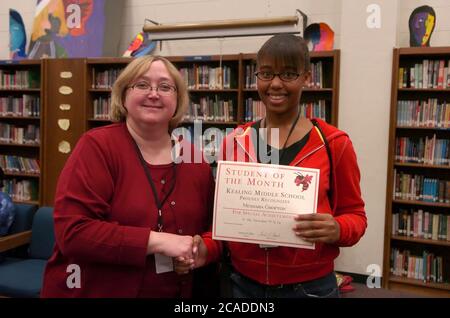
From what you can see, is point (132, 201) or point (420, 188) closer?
point (132, 201)

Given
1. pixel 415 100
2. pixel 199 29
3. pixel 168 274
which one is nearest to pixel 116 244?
pixel 168 274

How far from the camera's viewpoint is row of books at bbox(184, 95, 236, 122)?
4680 millimetres

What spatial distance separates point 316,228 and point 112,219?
675 millimetres

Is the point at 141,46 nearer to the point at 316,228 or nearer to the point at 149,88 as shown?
the point at 149,88

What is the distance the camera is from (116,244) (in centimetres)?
126

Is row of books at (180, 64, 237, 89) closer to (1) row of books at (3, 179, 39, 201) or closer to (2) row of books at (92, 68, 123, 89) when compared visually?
(2) row of books at (92, 68, 123, 89)

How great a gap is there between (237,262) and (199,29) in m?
3.50

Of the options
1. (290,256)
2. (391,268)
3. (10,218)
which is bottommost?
(391,268)

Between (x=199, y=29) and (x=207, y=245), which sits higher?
(x=199, y=29)

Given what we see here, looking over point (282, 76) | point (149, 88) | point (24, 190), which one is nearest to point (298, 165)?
point (282, 76)

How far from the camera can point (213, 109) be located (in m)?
4.74

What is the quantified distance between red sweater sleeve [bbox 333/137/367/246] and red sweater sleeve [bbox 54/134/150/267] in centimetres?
64

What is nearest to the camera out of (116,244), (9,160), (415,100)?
(116,244)

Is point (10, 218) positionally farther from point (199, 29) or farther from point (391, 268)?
point (391, 268)
